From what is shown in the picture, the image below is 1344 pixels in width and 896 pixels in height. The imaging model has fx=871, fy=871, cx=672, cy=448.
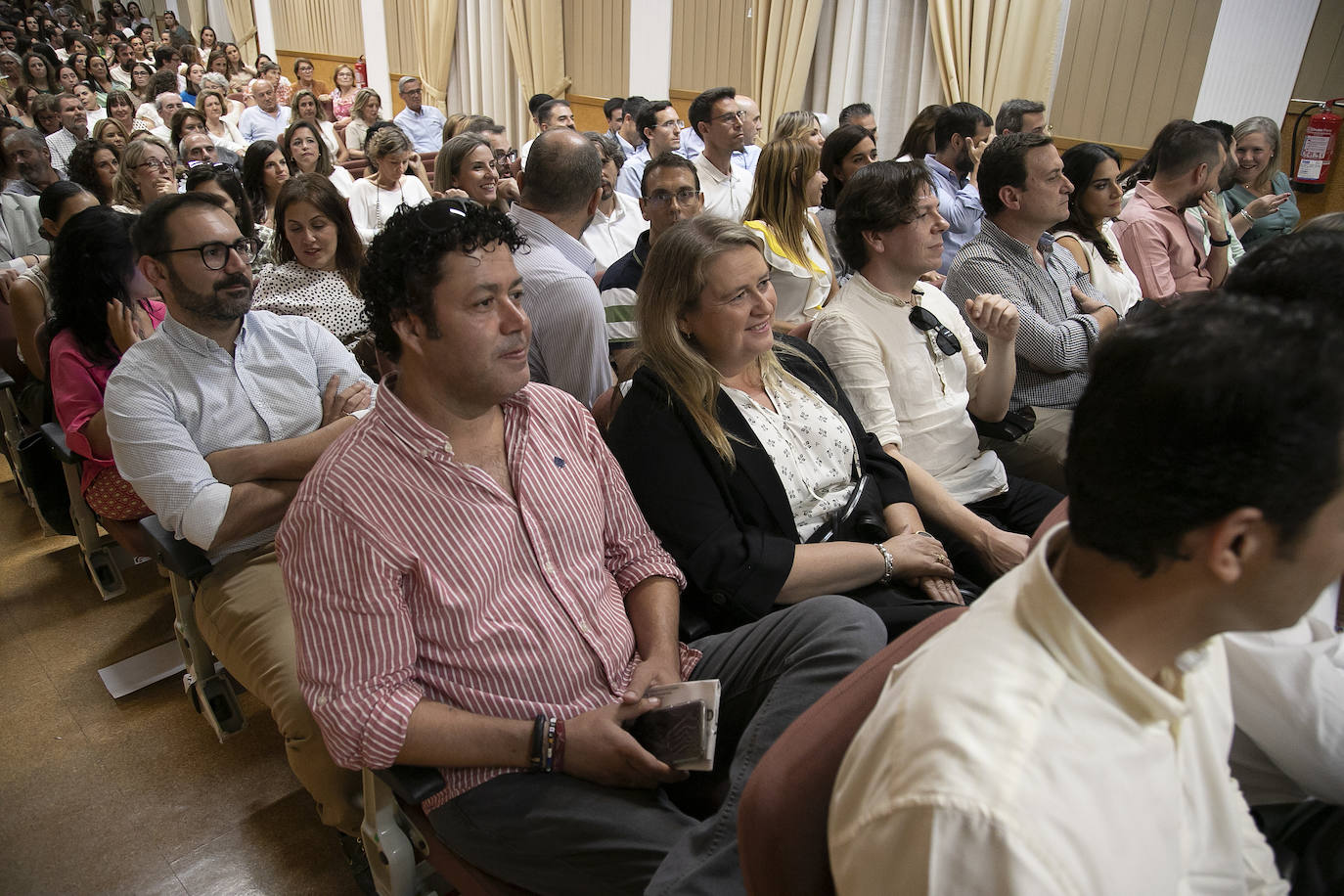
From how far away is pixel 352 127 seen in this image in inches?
290

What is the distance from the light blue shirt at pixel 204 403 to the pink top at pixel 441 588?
575 millimetres

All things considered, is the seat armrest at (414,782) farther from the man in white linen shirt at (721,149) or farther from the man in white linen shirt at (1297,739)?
the man in white linen shirt at (721,149)

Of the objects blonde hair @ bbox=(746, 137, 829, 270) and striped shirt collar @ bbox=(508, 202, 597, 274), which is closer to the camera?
striped shirt collar @ bbox=(508, 202, 597, 274)

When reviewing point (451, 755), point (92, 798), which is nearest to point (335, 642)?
point (451, 755)

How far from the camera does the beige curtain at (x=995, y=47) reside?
5.73m

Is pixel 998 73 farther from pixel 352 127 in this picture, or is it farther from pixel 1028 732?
pixel 1028 732

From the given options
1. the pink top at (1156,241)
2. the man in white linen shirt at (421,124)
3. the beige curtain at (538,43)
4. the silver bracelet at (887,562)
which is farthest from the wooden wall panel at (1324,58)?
the man in white linen shirt at (421,124)

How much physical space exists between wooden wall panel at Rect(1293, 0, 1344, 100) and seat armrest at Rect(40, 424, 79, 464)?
20.3 feet

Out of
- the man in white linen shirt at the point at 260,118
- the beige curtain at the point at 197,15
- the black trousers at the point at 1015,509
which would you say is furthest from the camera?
the beige curtain at the point at 197,15

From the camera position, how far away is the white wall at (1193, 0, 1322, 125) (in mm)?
4891

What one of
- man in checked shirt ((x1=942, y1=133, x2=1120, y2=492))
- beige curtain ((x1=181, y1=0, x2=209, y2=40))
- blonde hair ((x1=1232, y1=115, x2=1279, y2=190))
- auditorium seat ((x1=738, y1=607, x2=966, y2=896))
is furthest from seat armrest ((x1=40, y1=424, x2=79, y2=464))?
beige curtain ((x1=181, y1=0, x2=209, y2=40))

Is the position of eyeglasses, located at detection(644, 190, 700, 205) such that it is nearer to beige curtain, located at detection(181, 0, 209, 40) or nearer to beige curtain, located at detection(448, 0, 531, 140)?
beige curtain, located at detection(448, 0, 531, 140)

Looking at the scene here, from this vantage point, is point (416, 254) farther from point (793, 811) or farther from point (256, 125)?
point (256, 125)

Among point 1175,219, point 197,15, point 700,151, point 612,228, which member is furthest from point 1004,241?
point 197,15
